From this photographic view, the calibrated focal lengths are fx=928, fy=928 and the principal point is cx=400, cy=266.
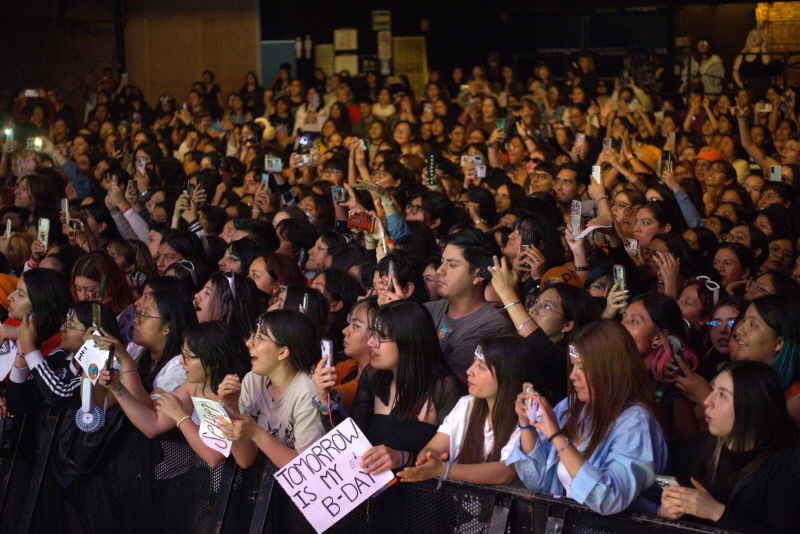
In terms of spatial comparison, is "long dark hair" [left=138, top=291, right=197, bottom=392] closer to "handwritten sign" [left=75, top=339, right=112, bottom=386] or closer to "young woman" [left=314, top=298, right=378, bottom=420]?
"handwritten sign" [left=75, top=339, right=112, bottom=386]

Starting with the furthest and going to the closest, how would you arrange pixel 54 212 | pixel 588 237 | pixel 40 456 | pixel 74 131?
pixel 74 131 < pixel 54 212 < pixel 588 237 < pixel 40 456

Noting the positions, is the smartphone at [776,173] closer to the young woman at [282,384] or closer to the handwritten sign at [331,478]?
the young woman at [282,384]

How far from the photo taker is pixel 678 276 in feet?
17.3

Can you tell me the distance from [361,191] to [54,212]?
234 cm

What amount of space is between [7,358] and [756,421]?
3.40 metres

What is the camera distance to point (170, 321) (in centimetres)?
434

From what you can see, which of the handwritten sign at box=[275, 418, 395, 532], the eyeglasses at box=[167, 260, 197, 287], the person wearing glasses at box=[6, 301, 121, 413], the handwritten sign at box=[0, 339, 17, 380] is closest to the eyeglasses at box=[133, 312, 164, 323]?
the person wearing glasses at box=[6, 301, 121, 413]

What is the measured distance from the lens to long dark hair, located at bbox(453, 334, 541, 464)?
3268 mm

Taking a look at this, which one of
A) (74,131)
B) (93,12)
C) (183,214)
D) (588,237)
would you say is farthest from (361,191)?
(93,12)

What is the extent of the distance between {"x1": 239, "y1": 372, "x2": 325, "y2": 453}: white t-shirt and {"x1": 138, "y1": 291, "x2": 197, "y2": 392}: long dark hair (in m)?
0.57

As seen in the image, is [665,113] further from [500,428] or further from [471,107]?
[500,428]

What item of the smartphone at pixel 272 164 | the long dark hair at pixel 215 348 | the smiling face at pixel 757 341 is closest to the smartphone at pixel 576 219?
the smiling face at pixel 757 341

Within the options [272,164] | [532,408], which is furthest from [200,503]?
[272,164]

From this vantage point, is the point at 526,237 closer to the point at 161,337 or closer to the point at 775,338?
the point at 775,338
